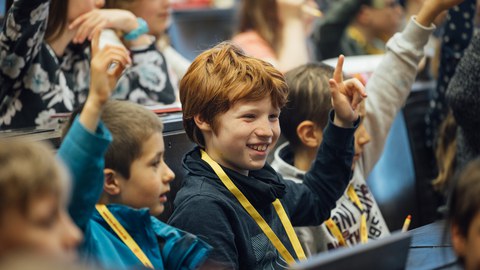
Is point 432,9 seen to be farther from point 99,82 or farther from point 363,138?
point 99,82

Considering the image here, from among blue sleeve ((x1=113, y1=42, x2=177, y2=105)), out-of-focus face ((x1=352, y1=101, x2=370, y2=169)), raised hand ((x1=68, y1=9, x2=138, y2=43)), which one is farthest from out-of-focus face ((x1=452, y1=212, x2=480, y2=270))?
blue sleeve ((x1=113, y1=42, x2=177, y2=105))

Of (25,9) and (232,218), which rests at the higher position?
(25,9)

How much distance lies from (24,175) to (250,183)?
0.99m

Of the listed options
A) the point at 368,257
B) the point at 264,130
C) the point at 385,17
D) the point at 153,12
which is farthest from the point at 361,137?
the point at 385,17

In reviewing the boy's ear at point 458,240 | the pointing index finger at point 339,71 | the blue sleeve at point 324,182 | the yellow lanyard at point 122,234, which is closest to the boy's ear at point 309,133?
the blue sleeve at point 324,182

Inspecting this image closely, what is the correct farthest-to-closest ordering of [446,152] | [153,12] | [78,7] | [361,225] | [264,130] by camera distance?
[153,12] → [446,152] → [78,7] → [361,225] → [264,130]

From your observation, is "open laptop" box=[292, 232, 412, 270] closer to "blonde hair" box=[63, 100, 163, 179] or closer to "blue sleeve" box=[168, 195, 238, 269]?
"blue sleeve" box=[168, 195, 238, 269]

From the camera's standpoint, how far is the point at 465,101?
9.16ft

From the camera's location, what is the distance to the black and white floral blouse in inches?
95.7

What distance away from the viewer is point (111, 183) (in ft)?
6.54

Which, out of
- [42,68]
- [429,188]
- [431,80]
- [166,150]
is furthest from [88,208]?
[431,80]

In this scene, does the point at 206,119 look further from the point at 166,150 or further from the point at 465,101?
the point at 465,101

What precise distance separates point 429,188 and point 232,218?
1.46m

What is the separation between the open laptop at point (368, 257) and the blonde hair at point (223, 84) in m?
0.64
